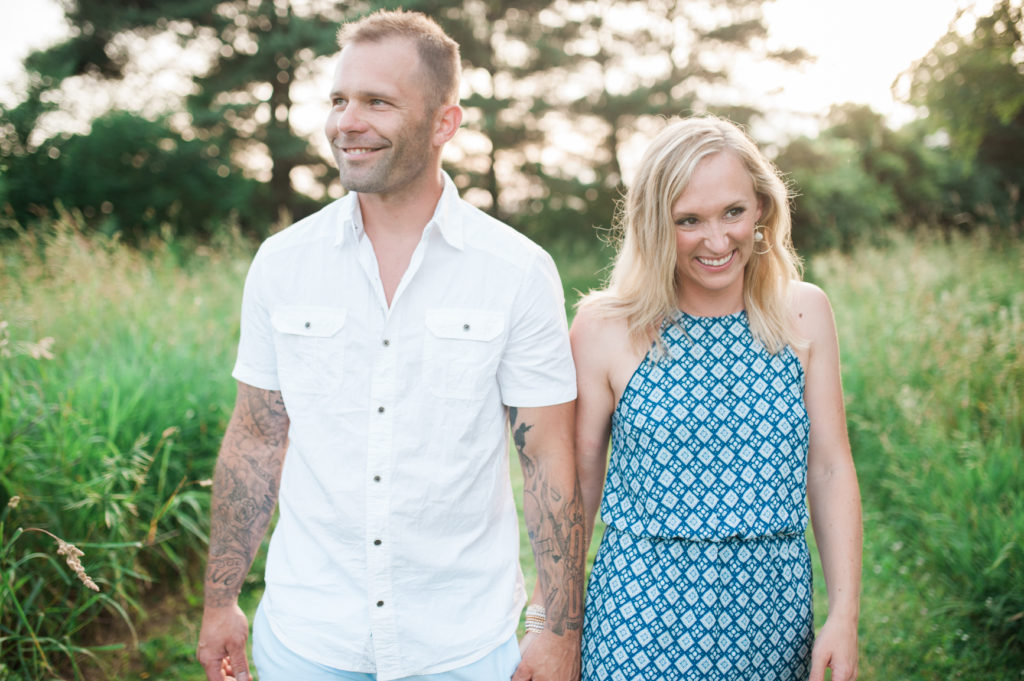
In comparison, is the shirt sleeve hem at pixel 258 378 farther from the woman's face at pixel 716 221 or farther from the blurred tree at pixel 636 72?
the blurred tree at pixel 636 72

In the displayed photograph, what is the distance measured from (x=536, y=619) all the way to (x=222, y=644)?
895 millimetres

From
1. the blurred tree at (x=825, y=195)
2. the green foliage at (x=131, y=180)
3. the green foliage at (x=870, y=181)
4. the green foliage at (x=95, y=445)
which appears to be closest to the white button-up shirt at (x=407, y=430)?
the green foliage at (x=95, y=445)

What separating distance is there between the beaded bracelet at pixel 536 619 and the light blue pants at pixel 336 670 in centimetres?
6

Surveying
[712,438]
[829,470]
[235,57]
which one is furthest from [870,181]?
[712,438]

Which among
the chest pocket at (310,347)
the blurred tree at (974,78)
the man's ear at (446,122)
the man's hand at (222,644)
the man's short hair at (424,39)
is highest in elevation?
the blurred tree at (974,78)

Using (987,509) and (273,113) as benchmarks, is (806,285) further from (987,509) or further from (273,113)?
(273,113)

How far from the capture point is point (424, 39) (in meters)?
1.94

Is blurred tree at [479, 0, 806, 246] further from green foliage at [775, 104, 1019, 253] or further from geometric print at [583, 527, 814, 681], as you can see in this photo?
geometric print at [583, 527, 814, 681]

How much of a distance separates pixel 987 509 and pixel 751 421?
2.43 m

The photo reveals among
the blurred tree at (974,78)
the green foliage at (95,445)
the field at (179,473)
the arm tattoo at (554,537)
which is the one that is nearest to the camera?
the arm tattoo at (554,537)

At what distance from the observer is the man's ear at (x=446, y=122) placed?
6.48ft

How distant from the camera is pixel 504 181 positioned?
772 inches

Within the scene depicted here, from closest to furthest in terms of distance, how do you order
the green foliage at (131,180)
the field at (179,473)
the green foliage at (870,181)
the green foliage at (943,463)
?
the field at (179,473) → the green foliage at (943,463) → the green foliage at (131,180) → the green foliage at (870,181)

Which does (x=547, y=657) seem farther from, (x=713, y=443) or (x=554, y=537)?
(x=713, y=443)
